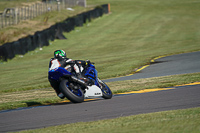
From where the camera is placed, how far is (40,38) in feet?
105

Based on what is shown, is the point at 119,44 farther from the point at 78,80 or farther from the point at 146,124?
the point at 146,124

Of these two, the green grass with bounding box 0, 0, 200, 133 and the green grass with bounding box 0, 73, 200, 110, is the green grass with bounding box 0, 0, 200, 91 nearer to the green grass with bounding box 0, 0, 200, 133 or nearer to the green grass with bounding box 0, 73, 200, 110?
the green grass with bounding box 0, 0, 200, 133

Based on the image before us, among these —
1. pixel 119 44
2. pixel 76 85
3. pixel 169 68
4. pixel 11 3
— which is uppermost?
pixel 11 3

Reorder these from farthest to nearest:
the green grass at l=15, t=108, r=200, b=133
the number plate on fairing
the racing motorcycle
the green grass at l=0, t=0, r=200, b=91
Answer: the green grass at l=0, t=0, r=200, b=91
the number plate on fairing
the racing motorcycle
the green grass at l=15, t=108, r=200, b=133

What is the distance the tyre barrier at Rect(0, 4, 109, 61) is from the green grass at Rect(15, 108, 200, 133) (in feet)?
65.1

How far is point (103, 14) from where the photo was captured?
5162 centimetres

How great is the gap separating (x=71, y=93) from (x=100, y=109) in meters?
1.00

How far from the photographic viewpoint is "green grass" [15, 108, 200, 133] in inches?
236

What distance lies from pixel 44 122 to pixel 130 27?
34.7 m

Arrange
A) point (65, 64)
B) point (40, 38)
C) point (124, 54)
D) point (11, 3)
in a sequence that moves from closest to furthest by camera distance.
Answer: point (65, 64), point (124, 54), point (40, 38), point (11, 3)

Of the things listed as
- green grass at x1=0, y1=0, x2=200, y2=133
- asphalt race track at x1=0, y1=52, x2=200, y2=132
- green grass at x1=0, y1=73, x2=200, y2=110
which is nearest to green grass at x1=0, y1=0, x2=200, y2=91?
green grass at x1=0, y1=0, x2=200, y2=133

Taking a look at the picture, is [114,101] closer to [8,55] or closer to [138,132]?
[138,132]

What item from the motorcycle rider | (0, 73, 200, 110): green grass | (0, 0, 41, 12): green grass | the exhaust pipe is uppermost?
(0, 0, 41, 12): green grass

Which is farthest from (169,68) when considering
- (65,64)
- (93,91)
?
(65,64)
